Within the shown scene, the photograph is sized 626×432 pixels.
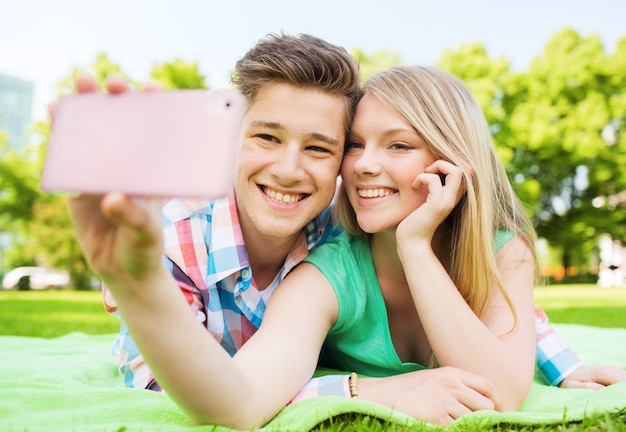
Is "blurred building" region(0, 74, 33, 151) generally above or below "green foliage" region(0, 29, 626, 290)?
above

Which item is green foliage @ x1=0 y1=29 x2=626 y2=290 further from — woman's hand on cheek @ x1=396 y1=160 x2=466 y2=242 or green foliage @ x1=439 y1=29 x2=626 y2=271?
woman's hand on cheek @ x1=396 y1=160 x2=466 y2=242

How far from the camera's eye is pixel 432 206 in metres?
2.61

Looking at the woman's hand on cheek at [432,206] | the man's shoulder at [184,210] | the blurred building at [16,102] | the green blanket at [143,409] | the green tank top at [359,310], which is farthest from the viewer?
the blurred building at [16,102]

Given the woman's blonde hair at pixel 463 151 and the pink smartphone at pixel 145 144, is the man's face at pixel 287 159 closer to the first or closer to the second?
the woman's blonde hair at pixel 463 151

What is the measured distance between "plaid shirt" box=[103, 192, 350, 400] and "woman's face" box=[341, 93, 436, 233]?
434mm

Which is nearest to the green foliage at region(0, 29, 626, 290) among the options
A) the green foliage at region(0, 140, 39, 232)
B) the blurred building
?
the green foliage at region(0, 140, 39, 232)

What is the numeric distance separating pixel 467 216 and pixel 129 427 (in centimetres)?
175

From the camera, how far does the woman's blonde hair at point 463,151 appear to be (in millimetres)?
2744

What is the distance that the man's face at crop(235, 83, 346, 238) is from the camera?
2.69 metres

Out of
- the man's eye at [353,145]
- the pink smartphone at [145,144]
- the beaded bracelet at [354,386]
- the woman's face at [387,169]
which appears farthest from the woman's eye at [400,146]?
the pink smartphone at [145,144]

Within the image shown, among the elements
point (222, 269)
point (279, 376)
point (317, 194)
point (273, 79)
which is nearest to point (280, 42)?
point (273, 79)

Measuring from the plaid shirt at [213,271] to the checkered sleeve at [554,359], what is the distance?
1.51 meters

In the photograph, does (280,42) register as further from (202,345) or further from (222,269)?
(202,345)

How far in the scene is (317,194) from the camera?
278 cm
